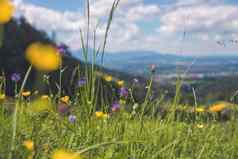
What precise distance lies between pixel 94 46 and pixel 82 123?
1.51 ft

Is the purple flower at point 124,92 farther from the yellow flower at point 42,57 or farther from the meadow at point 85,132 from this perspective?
the yellow flower at point 42,57

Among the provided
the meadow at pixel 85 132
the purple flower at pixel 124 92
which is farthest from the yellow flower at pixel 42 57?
the purple flower at pixel 124 92

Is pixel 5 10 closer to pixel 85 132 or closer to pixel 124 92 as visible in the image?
pixel 85 132

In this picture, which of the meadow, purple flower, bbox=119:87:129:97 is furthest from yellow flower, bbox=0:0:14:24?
purple flower, bbox=119:87:129:97

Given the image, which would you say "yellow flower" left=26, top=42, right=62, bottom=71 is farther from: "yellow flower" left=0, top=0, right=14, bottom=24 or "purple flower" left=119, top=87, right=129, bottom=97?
"purple flower" left=119, top=87, right=129, bottom=97

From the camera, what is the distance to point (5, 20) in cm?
108

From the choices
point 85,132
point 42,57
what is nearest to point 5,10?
point 42,57

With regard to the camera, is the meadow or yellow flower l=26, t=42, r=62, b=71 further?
the meadow

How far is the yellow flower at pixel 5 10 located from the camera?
3.49ft

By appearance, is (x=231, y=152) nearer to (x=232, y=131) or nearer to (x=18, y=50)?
(x=232, y=131)

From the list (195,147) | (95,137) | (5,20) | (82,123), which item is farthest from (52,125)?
(5,20)

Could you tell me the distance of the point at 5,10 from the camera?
1.07 metres

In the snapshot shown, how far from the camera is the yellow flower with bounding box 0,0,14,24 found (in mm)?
1062

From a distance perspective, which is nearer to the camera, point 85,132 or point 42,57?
point 42,57
